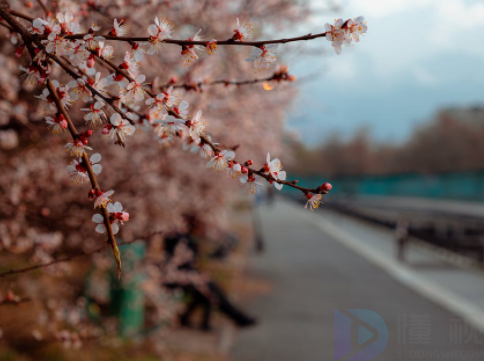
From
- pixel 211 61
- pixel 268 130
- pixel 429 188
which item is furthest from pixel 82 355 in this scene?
pixel 429 188

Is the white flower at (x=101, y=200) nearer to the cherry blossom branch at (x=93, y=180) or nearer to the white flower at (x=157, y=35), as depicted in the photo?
the cherry blossom branch at (x=93, y=180)

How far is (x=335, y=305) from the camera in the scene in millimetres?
10195

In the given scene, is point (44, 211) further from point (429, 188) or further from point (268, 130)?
point (429, 188)

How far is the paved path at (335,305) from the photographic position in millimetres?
7473

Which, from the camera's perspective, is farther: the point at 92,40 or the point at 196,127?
the point at 196,127

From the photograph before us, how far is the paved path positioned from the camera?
7.47 meters

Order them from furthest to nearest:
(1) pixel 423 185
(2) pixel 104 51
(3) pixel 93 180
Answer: (1) pixel 423 185 → (2) pixel 104 51 → (3) pixel 93 180

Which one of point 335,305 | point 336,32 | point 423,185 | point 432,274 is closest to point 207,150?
point 336,32

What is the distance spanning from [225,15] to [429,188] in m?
42.2

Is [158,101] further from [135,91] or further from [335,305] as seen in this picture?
[335,305]

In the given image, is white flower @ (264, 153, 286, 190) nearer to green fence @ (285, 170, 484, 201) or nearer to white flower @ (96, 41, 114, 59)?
white flower @ (96, 41, 114, 59)

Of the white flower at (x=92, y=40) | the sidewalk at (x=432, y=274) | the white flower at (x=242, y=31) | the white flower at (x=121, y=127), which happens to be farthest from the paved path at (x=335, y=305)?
the white flower at (x=92, y=40)

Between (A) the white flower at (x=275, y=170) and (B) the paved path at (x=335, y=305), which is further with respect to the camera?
(B) the paved path at (x=335, y=305)

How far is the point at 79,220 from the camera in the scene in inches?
207
